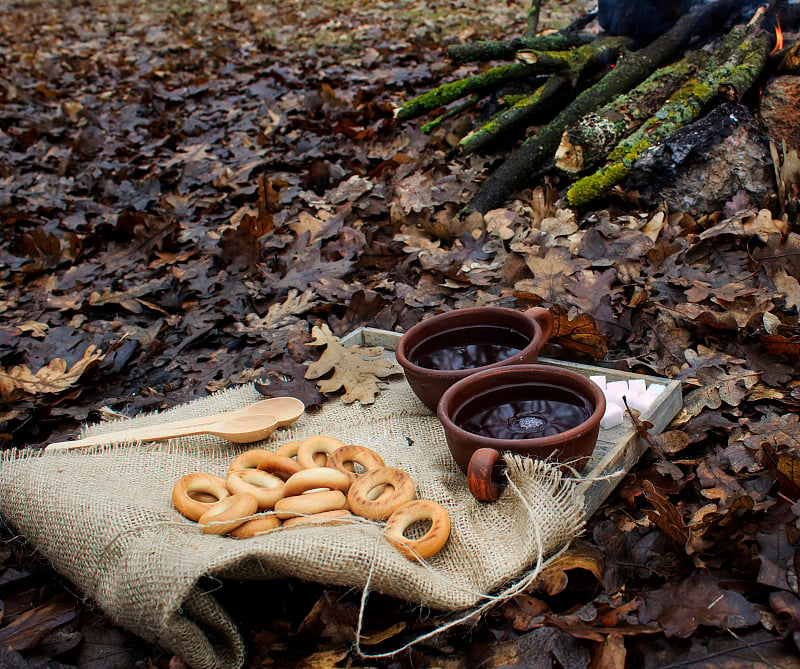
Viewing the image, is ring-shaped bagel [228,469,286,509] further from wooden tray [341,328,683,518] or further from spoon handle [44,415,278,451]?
wooden tray [341,328,683,518]

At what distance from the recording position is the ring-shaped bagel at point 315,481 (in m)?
1.97

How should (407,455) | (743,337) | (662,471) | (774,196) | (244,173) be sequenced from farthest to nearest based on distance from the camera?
(244,173) < (774,196) < (743,337) < (407,455) < (662,471)

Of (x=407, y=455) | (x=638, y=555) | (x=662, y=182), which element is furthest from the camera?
(x=662, y=182)

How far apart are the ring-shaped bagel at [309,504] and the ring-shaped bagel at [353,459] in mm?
146

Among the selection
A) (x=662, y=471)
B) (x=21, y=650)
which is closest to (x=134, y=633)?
(x=21, y=650)

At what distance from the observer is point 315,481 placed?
1.96 meters

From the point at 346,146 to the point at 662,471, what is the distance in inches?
153

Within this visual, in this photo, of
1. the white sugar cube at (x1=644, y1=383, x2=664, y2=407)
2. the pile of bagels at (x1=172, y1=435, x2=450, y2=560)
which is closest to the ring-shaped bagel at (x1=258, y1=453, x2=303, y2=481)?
the pile of bagels at (x1=172, y1=435, x2=450, y2=560)

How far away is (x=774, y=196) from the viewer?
3248 millimetres

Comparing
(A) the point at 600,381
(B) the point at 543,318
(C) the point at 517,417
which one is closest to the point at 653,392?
(A) the point at 600,381

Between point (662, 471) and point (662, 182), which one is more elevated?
point (662, 182)

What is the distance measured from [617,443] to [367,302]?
4.88 feet

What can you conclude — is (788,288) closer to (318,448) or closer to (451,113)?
(318,448)

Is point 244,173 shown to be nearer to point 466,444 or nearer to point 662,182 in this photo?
point 662,182
